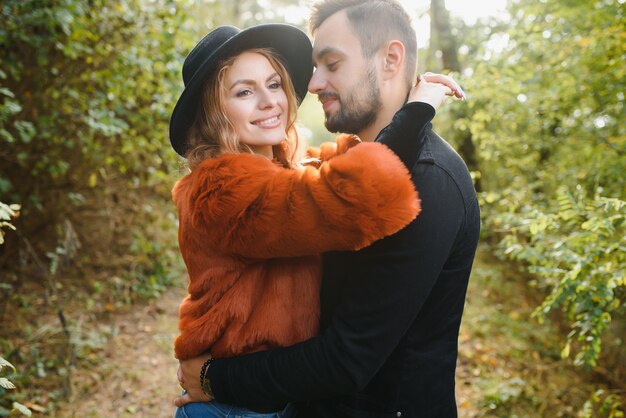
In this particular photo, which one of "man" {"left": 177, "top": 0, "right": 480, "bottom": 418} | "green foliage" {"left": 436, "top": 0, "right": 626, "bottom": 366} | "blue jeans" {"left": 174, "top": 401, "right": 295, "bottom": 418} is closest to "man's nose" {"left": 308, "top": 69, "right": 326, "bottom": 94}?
"man" {"left": 177, "top": 0, "right": 480, "bottom": 418}

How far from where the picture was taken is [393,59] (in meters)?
1.81

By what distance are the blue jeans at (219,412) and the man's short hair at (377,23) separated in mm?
1399

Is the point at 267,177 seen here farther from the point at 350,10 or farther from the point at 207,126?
the point at 350,10

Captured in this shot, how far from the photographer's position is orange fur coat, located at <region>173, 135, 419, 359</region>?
132 cm

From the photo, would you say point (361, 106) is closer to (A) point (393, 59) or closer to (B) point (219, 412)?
(A) point (393, 59)

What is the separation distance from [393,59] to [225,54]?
696 mm

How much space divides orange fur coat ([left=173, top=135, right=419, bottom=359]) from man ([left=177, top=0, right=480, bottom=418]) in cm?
9

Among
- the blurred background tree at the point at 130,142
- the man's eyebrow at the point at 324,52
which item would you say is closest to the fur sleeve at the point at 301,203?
the man's eyebrow at the point at 324,52

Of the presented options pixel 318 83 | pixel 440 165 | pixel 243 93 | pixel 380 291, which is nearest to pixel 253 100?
pixel 243 93

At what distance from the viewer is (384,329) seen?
4.50 ft

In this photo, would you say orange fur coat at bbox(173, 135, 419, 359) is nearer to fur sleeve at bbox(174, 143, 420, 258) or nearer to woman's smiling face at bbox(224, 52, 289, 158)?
fur sleeve at bbox(174, 143, 420, 258)

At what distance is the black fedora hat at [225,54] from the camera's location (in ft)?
6.30

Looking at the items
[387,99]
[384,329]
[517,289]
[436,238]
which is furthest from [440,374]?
[517,289]

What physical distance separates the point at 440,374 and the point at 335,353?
43cm
